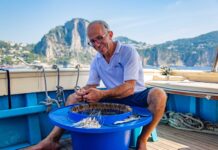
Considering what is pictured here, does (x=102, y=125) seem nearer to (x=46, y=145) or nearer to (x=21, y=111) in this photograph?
(x=46, y=145)

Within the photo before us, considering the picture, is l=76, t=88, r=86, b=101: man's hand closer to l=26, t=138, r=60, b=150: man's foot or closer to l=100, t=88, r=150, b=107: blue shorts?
l=100, t=88, r=150, b=107: blue shorts

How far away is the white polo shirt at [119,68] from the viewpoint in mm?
1985

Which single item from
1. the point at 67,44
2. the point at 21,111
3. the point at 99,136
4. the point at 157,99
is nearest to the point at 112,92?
the point at 157,99

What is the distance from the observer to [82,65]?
276cm

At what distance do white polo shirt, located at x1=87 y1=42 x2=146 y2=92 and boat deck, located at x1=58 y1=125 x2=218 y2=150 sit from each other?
2.05 ft

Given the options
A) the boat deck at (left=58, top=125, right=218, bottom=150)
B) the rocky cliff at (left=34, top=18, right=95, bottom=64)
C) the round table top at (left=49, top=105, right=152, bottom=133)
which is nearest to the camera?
the round table top at (left=49, top=105, right=152, bottom=133)

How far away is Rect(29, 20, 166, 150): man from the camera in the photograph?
185 centimetres

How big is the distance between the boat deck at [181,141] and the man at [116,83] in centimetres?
40

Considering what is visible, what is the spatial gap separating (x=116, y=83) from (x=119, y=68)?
A: 0.45 feet

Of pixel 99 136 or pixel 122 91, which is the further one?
pixel 122 91

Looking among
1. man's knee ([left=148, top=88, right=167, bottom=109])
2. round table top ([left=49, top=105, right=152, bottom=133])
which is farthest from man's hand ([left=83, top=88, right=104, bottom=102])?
man's knee ([left=148, top=88, right=167, bottom=109])

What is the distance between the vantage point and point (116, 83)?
212 cm

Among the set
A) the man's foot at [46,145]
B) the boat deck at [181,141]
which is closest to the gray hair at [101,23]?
the man's foot at [46,145]

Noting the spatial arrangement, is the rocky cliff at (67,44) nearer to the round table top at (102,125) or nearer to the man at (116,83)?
the man at (116,83)
